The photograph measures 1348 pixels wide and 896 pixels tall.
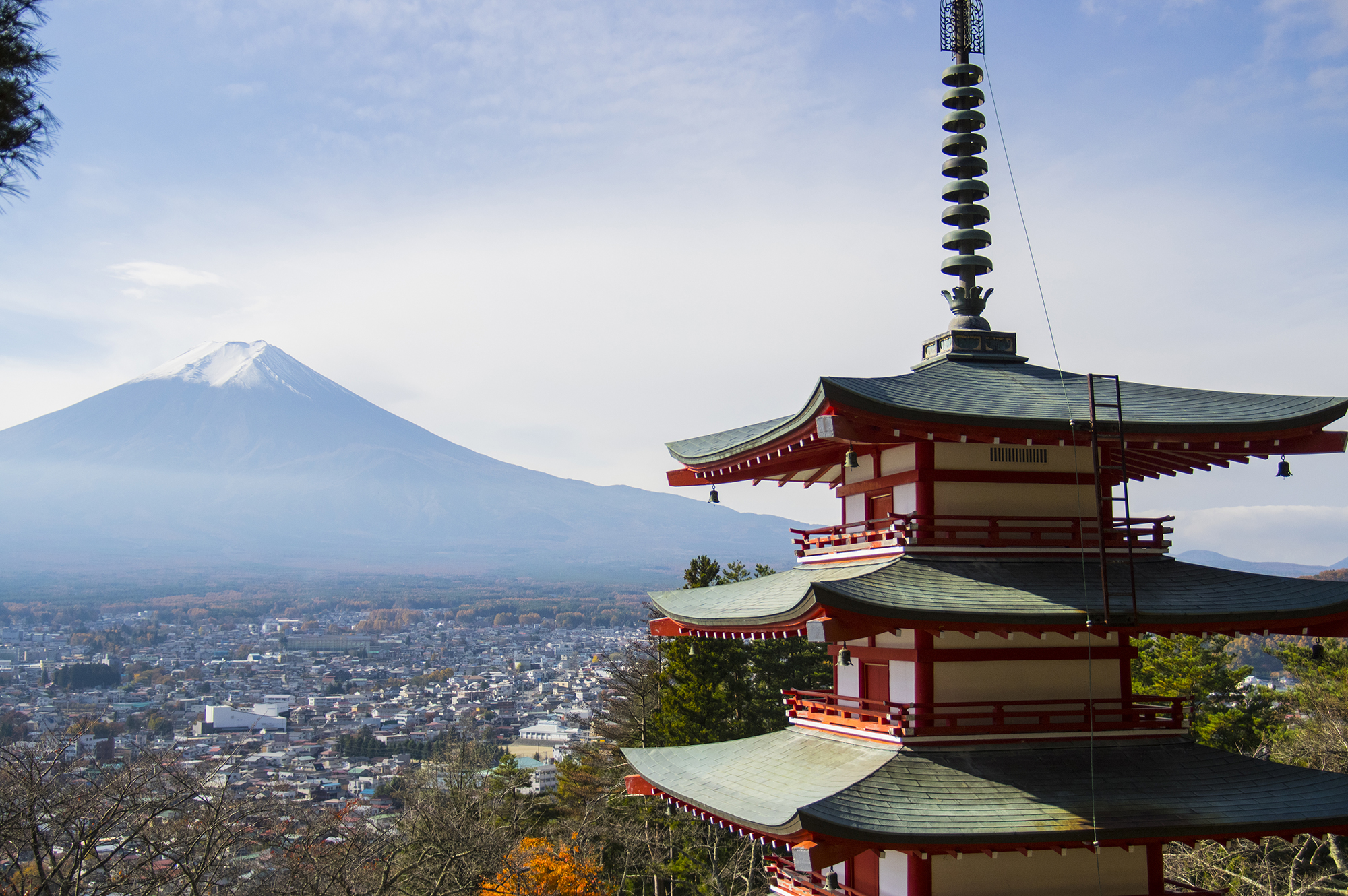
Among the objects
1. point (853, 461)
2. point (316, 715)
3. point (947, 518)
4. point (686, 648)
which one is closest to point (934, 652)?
point (947, 518)

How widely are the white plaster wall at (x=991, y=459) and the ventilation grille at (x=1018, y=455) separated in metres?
0.02

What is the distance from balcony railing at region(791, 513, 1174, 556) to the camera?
10086 mm

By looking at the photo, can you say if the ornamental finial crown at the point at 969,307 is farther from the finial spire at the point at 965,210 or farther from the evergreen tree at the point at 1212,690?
the evergreen tree at the point at 1212,690

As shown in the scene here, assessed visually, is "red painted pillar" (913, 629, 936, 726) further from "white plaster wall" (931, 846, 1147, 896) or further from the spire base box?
the spire base box

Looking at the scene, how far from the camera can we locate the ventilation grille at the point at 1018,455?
10.4 metres

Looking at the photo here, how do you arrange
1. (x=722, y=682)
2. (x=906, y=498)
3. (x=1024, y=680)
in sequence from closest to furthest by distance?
(x=1024, y=680)
(x=906, y=498)
(x=722, y=682)

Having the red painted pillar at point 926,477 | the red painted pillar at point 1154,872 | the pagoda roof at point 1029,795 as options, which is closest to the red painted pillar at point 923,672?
the pagoda roof at point 1029,795

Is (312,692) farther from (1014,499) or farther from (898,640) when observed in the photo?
(1014,499)

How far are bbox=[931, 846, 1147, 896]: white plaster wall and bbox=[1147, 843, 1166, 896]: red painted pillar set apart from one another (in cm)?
4

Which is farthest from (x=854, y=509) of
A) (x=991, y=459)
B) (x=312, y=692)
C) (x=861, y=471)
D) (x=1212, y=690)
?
(x=312, y=692)

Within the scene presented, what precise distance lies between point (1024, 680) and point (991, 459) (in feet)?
6.98

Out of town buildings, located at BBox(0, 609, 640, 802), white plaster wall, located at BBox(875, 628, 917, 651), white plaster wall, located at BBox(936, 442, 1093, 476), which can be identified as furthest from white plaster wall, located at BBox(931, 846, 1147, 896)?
town buildings, located at BBox(0, 609, 640, 802)

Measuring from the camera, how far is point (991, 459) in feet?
34.1

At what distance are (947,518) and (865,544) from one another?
3.23 feet
